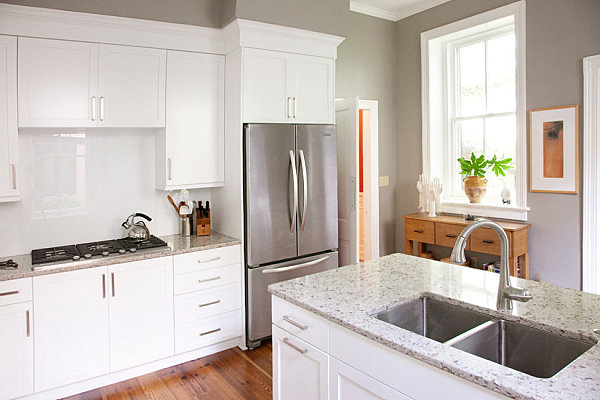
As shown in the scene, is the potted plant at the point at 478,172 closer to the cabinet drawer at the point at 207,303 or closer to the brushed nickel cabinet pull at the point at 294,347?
the cabinet drawer at the point at 207,303

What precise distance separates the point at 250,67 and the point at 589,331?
2.74 metres

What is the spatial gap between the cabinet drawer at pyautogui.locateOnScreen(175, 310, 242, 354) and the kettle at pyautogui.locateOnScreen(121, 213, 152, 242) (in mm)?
713

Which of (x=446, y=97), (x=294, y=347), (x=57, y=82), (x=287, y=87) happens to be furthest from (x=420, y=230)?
(x=57, y=82)

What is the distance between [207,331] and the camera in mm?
3371

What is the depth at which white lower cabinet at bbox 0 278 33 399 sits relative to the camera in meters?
2.58

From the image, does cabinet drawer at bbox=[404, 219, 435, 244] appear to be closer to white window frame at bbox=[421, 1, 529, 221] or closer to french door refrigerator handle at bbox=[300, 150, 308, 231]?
white window frame at bbox=[421, 1, 529, 221]

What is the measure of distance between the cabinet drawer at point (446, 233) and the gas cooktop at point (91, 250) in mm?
2424

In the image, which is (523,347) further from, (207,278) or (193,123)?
(193,123)

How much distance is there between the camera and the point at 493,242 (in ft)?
12.1

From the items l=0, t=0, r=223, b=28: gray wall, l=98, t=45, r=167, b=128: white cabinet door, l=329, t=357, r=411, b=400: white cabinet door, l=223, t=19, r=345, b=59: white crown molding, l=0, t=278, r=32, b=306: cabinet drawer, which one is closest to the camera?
l=329, t=357, r=411, b=400: white cabinet door

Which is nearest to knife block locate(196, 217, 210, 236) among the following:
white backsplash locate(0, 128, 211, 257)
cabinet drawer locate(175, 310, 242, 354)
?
white backsplash locate(0, 128, 211, 257)

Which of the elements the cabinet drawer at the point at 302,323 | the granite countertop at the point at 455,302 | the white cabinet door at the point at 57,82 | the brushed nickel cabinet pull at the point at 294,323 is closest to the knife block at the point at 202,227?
the white cabinet door at the point at 57,82

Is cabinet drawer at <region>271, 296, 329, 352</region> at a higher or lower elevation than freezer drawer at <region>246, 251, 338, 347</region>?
higher

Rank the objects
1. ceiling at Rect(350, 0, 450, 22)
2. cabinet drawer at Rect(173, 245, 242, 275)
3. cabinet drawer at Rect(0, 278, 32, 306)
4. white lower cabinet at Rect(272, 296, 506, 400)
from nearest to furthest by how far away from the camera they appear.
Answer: white lower cabinet at Rect(272, 296, 506, 400) → cabinet drawer at Rect(0, 278, 32, 306) → cabinet drawer at Rect(173, 245, 242, 275) → ceiling at Rect(350, 0, 450, 22)
